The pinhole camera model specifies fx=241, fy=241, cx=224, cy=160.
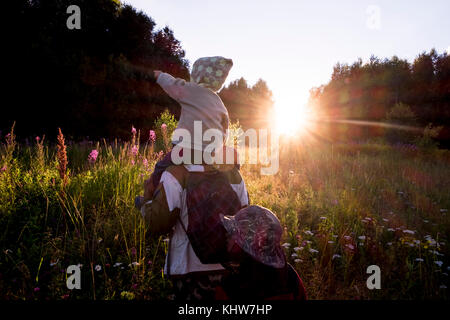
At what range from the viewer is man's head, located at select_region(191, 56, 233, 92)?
1.57 meters

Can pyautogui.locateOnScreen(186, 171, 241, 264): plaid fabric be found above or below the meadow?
above

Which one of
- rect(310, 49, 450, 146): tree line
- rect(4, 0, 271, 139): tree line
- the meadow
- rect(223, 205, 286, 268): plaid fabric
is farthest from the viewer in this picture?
rect(310, 49, 450, 146): tree line

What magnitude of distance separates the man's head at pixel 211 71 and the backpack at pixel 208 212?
59 centimetres

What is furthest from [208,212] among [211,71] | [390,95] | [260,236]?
[390,95]

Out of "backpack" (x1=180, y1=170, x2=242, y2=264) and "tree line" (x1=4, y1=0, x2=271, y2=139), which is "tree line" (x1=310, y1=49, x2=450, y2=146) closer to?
"tree line" (x1=4, y1=0, x2=271, y2=139)

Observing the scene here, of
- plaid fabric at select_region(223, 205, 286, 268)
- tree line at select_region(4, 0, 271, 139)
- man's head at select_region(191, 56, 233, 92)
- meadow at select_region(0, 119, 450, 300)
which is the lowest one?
meadow at select_region(0, 119, 450, 300)

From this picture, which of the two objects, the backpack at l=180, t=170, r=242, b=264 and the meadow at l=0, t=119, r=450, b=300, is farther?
the meadow at l=0, t=119, r=450, b=300

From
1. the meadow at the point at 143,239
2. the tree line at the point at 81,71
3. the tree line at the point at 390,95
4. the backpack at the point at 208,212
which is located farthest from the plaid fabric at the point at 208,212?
the tree line at the point at 390,95

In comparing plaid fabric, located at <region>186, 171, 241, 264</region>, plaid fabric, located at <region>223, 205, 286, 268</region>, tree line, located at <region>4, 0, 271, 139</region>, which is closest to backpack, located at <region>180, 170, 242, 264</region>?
plaid fabric, located at <region>186, 171, 241, 264</region>

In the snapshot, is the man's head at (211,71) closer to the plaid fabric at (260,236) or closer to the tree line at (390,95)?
the plaid fabric at (260,236)

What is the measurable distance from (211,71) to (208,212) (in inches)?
35.3

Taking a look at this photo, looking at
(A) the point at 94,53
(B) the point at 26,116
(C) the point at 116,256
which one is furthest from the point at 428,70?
(B) the point at 26,116

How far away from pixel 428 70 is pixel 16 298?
2415cm
